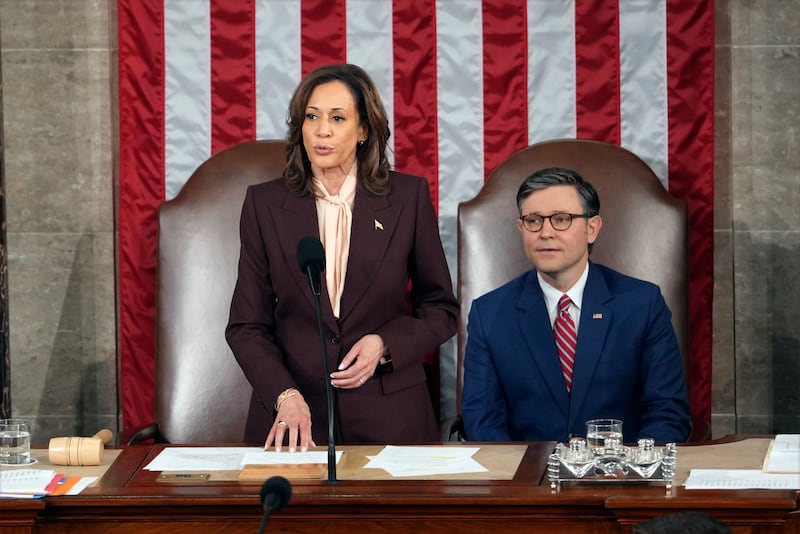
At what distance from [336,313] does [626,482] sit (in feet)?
3.74

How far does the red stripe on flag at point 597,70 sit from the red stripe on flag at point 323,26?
87 centimetres

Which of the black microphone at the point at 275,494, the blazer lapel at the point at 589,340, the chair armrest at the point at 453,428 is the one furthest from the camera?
the chair armrest at the point at 453,428

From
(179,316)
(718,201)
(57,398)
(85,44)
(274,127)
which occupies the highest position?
(85,44)

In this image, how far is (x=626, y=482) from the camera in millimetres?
2754

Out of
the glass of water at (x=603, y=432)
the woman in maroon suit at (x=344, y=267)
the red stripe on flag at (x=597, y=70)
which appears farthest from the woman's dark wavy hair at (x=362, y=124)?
the red stripe on flag at (x=597, y=70)

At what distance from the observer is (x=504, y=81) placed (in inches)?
184

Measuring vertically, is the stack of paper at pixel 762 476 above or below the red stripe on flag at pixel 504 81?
below

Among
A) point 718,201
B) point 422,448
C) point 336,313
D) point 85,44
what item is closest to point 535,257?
point 336,313

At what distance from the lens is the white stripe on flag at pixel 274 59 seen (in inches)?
185

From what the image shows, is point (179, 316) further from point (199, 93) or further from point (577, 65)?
point (577, 65)

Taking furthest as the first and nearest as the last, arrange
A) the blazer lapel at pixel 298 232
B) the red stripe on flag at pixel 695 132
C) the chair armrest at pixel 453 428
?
the red stripe on flag at pixel 695 132 < the chair armrest at pixel 453 428 < the blazer lapel at pixel 298 232

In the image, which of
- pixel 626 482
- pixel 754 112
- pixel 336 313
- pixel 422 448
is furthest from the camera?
pixel 754 112

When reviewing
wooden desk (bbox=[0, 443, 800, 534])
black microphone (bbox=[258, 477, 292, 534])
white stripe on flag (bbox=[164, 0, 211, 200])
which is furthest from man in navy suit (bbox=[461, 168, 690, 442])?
black microphone (bbox=[258, 477, 292, 534])

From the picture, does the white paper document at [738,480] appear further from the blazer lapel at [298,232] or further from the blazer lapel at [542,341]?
the blazer lapel at [298,232]
